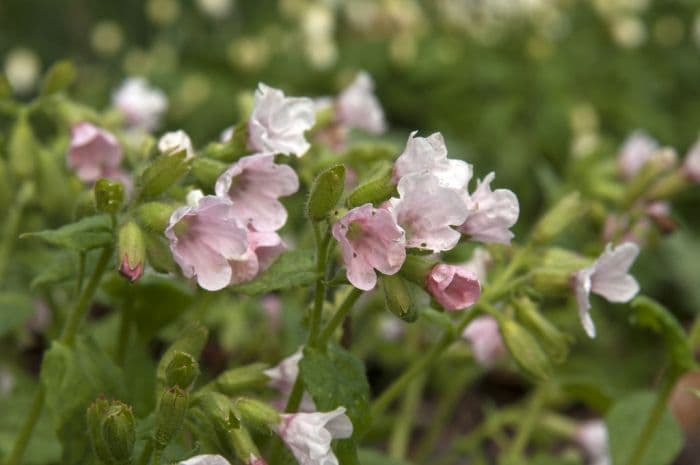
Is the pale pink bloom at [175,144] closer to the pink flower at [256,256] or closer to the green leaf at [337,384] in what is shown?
the pink flower at [256,256]

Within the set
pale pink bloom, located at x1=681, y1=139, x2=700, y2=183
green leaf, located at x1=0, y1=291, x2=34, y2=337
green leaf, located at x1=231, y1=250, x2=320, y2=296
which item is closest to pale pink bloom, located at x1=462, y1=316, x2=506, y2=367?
pale pink bloom, located at x1=681, y1=139, x2=700, y2=183

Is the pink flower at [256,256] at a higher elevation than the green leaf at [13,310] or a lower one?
higher

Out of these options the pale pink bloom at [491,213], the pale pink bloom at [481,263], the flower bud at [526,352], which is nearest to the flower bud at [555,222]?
the pale pink bloom at [481,263]

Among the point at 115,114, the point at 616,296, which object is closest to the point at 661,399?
the point at 616,296

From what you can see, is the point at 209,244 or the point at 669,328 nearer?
the point at 209,244

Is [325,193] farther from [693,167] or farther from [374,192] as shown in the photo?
[693,167]

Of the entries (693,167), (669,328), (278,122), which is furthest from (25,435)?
(693,167)

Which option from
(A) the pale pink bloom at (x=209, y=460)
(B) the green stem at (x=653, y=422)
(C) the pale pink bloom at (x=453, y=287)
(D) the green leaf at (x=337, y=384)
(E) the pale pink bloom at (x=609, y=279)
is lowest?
(B) the green stem at (x=653, y=422)

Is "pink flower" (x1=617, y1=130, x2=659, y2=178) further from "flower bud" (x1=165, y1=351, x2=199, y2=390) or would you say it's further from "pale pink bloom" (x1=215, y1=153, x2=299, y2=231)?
"flower bud" (x1=165, y1=351, x2=199, y2=390)
